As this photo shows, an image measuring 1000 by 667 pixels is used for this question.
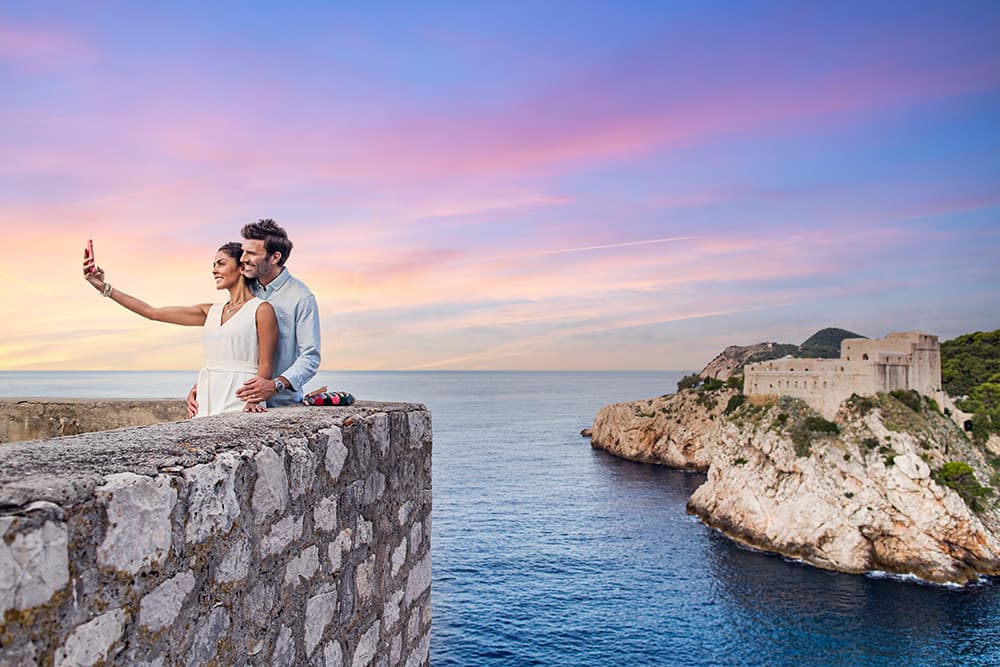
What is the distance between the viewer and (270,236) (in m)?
3.91

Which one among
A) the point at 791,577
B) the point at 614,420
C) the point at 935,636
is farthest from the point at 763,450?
the point at 614,420

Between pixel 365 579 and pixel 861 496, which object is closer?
pixel 365 579

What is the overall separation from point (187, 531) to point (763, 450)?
4343cm

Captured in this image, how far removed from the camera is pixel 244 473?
2.14 meters

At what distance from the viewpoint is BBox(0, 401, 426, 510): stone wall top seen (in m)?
1.49

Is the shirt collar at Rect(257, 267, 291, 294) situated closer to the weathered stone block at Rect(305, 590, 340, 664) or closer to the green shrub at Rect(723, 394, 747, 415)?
the weathered stone block at Rect(305, 590, 340, 664)

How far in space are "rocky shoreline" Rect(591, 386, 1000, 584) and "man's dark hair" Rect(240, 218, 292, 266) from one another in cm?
3758

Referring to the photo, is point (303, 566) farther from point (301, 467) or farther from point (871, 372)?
point (871, 372)

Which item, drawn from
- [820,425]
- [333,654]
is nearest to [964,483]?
[820,425]

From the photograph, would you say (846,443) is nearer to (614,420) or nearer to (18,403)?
(614,420)

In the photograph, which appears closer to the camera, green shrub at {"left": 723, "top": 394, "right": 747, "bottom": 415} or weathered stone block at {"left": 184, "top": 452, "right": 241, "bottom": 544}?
weathered stone block at {"left": 184, "top": 452, "right": 241, "bottom": 544}

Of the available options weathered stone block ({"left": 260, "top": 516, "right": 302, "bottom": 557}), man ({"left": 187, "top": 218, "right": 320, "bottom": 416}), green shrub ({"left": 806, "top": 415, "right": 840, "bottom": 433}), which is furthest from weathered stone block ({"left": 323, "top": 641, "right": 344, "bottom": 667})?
green shrub ({"left": 806, "top": 415, "right": 840, "bottom": 433})

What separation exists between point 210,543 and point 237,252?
2.31 m

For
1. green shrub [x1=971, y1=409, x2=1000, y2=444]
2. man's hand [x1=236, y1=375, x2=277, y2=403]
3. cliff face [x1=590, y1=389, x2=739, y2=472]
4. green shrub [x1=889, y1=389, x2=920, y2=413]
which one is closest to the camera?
man's hand [x1=236, y1=375, x2=277, y2=403]
